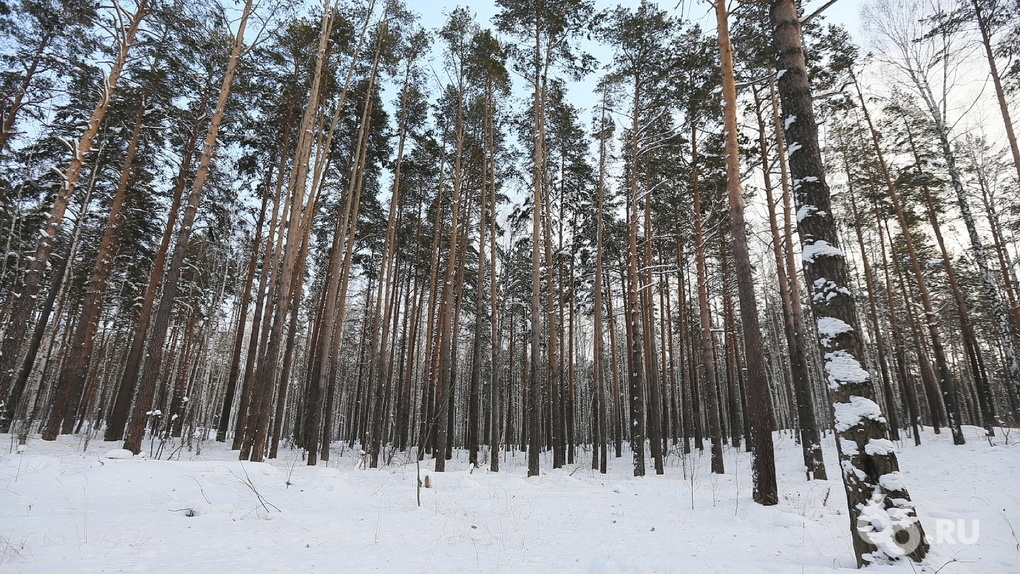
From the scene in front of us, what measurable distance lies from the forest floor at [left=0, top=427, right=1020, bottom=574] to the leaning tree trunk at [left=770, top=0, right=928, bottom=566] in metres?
0.27

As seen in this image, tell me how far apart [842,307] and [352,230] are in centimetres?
1231

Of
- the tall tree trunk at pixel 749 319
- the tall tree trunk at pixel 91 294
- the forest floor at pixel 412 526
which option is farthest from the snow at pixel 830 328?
the tall tree trunk at pixel 91 294

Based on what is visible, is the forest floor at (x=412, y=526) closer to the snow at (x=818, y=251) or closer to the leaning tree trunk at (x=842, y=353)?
the leaning tree trunk at (x=842, y=353)

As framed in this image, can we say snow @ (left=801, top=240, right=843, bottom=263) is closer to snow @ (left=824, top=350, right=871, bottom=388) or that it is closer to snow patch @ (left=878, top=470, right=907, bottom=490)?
snow @ (left=824, top=350, right=871, bottom=388)

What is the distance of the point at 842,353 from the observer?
Answer: 12.7 feet

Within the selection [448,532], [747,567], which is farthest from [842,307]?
[448,532]

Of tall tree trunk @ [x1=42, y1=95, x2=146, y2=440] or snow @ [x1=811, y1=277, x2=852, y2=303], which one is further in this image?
tall tree trunk @ [x1=42, y1=95, x2=146, y2=440]

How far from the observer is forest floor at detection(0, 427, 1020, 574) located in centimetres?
344

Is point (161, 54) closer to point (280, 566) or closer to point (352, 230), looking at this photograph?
point (352, 230)

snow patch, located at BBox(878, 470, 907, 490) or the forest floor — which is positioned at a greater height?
snow patch, located at BBox(878, 470, 907, 490)

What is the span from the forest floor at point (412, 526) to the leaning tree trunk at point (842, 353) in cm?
27

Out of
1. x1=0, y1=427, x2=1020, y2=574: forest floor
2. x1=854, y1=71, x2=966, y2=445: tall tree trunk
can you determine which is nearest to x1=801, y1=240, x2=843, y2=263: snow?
x1=0, y1=427, x2=1020, y2=574: forest floor

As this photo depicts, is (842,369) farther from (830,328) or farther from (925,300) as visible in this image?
(925,300)

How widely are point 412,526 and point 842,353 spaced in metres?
5.07
